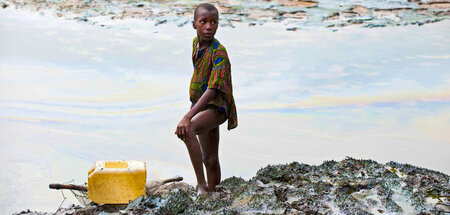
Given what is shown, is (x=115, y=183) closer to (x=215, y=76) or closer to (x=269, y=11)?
(x=215, y=76)

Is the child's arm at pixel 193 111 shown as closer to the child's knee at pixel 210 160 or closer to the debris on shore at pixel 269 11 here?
the child's knee at pixel 210 160

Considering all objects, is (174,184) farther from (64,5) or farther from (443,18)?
(443,18)

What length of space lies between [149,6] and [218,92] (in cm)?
545

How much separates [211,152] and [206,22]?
2.28 ft

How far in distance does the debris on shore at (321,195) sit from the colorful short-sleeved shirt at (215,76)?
0.41m

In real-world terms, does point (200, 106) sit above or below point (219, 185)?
above

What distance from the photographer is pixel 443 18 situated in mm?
7816

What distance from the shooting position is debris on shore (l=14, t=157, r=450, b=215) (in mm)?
2873

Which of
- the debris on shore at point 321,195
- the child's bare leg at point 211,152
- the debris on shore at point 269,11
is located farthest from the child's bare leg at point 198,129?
the debris on shore at point 269,11

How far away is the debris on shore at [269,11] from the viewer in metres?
7.70

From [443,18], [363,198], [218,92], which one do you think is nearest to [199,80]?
[218,92]

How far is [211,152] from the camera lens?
310 cm

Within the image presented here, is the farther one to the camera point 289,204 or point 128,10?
point 128,10

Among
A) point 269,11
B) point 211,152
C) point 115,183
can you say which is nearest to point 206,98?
point 211,152
